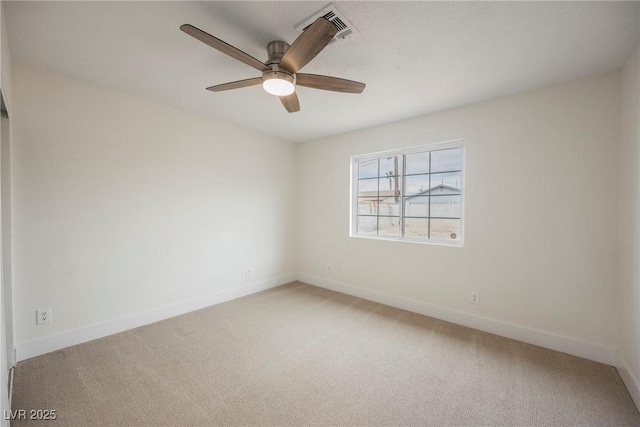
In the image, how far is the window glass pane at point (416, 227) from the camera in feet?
11.0

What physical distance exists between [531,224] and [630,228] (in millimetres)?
639

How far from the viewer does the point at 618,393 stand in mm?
1878

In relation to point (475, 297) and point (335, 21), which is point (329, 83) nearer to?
point (335, 21)

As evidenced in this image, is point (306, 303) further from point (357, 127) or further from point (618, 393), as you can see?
point (618, 393)

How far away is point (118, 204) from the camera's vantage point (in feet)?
8.87

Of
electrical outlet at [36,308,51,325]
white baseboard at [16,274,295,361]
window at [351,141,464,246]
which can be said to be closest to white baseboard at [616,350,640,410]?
window at [351,141,464,246]

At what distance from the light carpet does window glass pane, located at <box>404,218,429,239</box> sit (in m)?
1.08

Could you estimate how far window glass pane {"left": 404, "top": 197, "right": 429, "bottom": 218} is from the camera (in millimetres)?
3361

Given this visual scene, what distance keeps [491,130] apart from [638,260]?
1.56m

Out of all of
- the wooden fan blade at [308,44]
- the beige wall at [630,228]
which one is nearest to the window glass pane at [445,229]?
the beige wall at [630,228]

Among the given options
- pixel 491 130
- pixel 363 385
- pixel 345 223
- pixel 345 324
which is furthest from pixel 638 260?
pixel 345 223

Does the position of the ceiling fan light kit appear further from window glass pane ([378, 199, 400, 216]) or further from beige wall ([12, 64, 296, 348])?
window glass pane ([378, 199, 400, 216])

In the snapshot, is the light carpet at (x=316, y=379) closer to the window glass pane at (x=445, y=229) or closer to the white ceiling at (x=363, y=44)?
the window glass pane at (x=445, y=229)

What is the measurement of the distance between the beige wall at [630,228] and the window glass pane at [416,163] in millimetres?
1640
